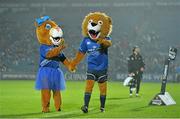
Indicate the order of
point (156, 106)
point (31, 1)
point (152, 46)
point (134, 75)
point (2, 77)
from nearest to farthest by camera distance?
point (156, 106)
point (134, 75)
point (2, 77)
point (152, 46)
point (31, 1)

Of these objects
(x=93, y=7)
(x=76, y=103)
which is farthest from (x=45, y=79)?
(x=93, y=7)

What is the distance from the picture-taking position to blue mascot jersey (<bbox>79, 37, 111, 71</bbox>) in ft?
42.8

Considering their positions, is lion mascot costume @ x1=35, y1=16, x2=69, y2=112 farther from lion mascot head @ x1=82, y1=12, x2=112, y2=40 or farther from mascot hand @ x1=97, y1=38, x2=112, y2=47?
mascot hand @ x1=97, y1=38, x2=112, y2=47

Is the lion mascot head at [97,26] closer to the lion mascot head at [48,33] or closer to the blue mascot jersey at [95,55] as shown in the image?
the blue mascot jersey at [95,55]

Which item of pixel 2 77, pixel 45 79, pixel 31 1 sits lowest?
pixel 2 77

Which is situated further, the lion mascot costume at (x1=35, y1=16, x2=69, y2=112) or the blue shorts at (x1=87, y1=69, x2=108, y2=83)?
the lion mascot costume at (x1=35, y1=16, x2=69, y2=112)

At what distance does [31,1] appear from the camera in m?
46.1

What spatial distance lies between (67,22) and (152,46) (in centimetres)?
891

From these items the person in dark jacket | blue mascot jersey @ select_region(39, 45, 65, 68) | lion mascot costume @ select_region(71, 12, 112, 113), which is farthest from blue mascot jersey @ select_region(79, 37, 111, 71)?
the person in dark jacket

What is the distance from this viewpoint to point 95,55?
13.0 m

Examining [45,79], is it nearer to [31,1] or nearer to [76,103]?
[76,103]

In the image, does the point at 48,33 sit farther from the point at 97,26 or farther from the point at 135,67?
the point at 135,67

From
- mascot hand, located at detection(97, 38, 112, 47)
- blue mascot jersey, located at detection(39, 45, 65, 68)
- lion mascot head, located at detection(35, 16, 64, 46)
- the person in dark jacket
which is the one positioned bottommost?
the person in dark jacket

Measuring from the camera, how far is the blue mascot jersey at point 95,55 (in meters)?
13.0
